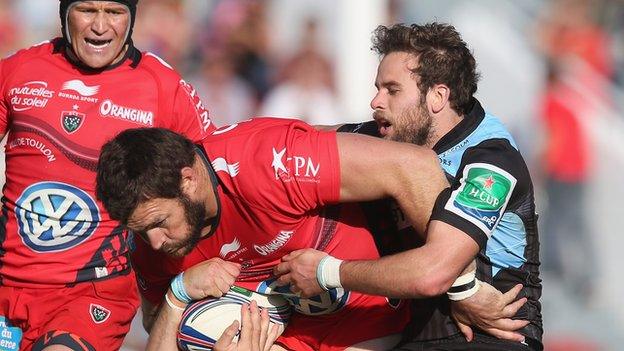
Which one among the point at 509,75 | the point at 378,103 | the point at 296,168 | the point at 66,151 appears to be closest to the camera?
the point at 296,168

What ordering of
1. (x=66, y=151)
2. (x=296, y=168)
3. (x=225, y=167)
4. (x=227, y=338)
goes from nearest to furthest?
(x=296, y=168) < (x=225, y=167) < (x=227, y=338) < (x=66, y=151)

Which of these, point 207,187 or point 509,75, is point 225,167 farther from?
point 509,75

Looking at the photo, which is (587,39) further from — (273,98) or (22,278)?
(22,278)

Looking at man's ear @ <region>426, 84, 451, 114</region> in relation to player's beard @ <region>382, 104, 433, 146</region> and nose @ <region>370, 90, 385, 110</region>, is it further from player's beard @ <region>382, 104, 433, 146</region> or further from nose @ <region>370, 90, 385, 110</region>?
nose @ <region>370, 90, 385, 110</region>

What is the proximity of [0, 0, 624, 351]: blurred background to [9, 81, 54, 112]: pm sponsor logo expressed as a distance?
5751 millimetres

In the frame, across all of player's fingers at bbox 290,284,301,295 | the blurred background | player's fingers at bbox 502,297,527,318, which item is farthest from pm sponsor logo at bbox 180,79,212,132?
the blurred background

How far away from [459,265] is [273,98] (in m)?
7.47

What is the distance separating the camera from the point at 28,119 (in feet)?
19.6

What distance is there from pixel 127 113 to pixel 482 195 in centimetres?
192

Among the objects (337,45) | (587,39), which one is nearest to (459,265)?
(337,45)

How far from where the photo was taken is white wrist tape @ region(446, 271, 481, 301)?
198 inches

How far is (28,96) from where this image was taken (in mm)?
5977

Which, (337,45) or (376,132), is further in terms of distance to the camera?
(337,45)

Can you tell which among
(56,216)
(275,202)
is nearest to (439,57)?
(275,202)
